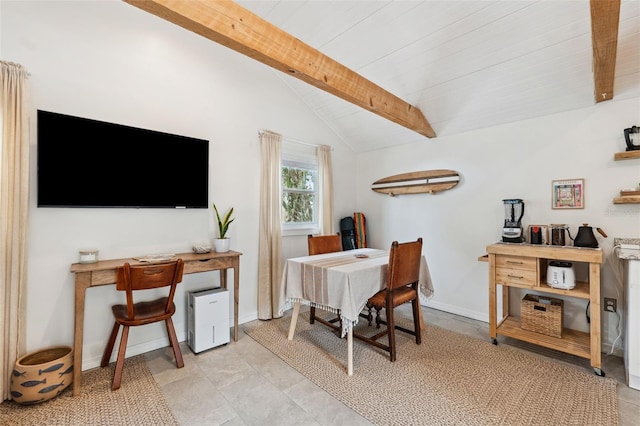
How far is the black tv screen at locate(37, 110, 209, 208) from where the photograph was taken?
206cm

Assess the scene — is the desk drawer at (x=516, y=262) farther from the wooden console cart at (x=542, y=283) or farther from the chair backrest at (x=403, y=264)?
the chair backrest at (x=403, y=264)

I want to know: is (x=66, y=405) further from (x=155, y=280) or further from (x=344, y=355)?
(x=344, y=355)

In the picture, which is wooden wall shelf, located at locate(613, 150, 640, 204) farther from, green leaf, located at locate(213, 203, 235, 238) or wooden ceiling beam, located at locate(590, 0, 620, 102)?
green leaf, located at locate(213, 203, 235, 238)

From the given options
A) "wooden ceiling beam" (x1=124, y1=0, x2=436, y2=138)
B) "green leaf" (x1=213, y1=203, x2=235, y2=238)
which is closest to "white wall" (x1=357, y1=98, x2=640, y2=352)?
"wooden ceiling beam" (x1=124, y1=0, x2=436, y2=138)

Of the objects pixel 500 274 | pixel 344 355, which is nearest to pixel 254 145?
pixel 344 355

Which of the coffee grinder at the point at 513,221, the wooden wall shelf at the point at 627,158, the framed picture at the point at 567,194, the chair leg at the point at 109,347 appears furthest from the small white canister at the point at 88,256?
the wooden wall shelf at the point at 627,158

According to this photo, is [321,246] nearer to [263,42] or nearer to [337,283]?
[337,283]

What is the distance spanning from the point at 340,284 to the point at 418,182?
84.6 inches

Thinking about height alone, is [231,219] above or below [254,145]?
below

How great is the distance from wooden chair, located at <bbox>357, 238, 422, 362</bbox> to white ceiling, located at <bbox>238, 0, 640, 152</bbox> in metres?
1.64

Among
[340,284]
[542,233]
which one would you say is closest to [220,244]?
[340,284]

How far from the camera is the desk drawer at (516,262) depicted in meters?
2.44

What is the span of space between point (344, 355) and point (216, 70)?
10.1 ft

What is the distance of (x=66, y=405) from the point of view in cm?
182
